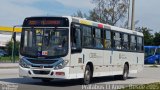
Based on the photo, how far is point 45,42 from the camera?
19250 millimetres

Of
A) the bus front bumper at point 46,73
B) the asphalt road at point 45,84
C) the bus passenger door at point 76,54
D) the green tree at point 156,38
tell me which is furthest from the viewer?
Result: the green tree at point 156,38

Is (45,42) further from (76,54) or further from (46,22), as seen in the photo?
(76,54)

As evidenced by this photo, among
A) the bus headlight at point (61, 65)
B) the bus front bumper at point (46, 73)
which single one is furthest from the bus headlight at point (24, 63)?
the bus headlight at point (61, 65)

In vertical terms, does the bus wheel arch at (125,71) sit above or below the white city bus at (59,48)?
below

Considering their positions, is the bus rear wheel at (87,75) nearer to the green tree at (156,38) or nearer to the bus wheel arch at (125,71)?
the bus wheel arch at (125,71)

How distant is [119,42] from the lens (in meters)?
25.2

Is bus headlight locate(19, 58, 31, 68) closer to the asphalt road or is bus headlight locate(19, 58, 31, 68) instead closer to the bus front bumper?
the bus front bumper

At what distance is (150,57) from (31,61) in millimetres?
50798

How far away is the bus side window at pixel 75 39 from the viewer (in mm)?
19281

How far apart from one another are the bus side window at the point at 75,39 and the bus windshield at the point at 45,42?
0.32 metres

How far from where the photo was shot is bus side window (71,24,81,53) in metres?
19.3

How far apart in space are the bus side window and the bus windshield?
1.05 ft

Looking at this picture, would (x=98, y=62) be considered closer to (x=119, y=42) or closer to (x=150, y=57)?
(x=119, y=42)

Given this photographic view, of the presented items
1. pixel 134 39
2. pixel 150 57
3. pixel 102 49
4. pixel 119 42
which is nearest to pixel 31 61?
pixel 102 49
